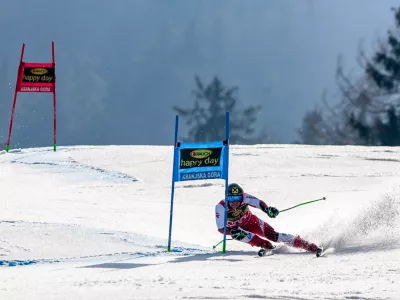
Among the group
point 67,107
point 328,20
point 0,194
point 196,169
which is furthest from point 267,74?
point 196,169

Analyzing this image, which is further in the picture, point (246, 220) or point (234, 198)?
point (246, 220)

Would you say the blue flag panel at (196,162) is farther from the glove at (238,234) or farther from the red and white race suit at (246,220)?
the glove at (238,234)

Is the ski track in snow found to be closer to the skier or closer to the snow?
the snow

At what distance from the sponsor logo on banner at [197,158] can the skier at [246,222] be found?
0.45 meters

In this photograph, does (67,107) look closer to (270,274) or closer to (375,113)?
(375,113)

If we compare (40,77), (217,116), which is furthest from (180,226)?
(217,116)

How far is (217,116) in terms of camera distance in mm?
52562

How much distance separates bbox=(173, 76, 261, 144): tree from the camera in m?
52.8

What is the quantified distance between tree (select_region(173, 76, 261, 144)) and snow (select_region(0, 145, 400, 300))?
30.0 m

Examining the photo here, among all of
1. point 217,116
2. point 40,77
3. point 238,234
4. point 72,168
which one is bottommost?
point 238,234

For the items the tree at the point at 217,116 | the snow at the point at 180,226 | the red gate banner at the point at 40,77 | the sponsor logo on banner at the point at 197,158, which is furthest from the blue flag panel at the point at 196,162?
the tree at the point at 217,116

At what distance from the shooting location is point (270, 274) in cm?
761

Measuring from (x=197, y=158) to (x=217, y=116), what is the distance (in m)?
42.6

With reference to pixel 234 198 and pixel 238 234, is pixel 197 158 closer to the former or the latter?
pixel 234 198
